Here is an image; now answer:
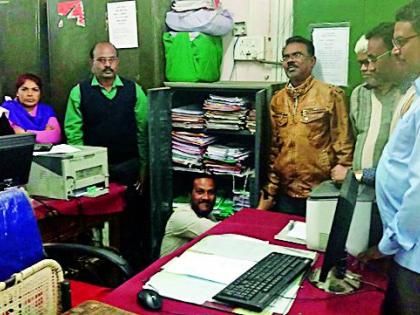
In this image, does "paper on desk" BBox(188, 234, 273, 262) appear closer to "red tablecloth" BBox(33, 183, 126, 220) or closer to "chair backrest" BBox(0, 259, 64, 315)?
"chair backrest" BBox(0, 259, 64, 315)

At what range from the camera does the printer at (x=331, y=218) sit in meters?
1.63

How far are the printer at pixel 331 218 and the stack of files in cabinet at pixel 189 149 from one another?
180cm

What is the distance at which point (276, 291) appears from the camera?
1.42 metres

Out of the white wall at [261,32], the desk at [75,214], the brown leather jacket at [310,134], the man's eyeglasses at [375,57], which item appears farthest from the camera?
the white wall at [261,32]

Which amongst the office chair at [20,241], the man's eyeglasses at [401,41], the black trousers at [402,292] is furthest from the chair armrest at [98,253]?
the man's eyeglasses at [401,41]

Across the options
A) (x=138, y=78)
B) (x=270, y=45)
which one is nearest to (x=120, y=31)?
(x=138, y=78)

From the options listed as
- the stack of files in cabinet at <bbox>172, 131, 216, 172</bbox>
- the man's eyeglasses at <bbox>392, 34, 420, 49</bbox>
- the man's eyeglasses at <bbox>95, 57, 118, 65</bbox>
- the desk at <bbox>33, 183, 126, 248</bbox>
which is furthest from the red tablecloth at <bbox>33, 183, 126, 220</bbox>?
the man's eyeglasses at <bbox>392, 34, 420, 49</bbox>

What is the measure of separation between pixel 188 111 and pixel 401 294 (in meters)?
2.35

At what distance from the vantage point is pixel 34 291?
154 cm

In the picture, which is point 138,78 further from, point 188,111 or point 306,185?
point 306,185

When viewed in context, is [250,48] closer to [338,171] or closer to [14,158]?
[338,171]

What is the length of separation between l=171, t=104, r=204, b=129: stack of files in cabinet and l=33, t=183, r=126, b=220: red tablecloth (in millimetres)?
830

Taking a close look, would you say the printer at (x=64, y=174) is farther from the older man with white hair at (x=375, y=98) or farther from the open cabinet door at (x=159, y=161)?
the older man with white hair at (x=375, y=98)

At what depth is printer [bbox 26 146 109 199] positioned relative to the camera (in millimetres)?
2609
